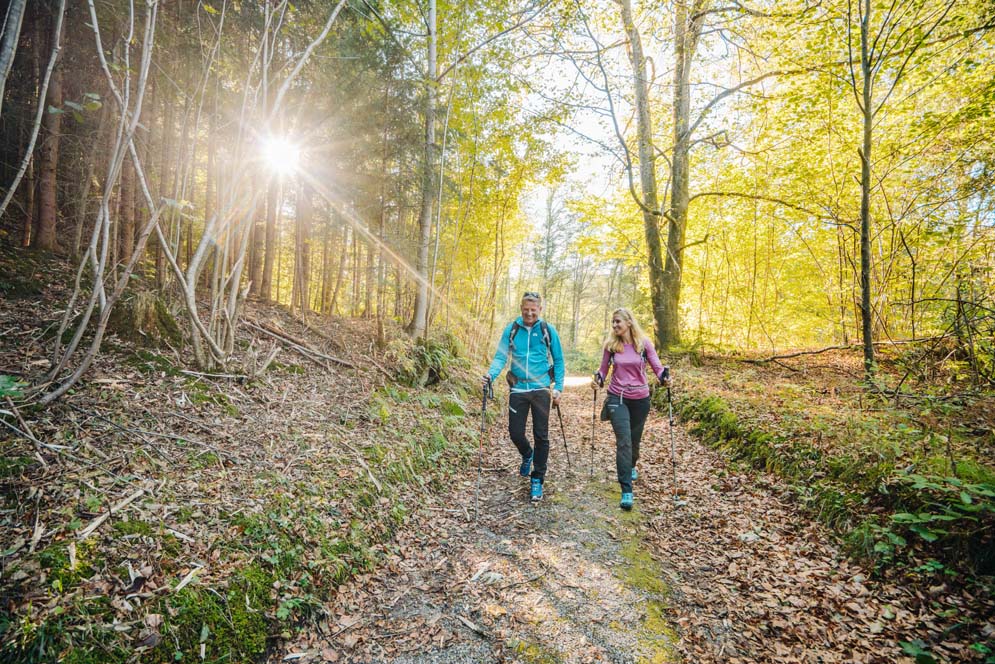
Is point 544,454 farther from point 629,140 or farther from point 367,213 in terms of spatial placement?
point 629,140

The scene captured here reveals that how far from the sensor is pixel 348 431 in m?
5.05

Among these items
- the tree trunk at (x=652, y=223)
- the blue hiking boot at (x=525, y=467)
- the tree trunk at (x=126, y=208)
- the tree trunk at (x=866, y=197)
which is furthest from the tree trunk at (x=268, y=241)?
the tree trunk at (x=866, y=197)

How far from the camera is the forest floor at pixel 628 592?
2658mm

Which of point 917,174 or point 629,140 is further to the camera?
point 629,140

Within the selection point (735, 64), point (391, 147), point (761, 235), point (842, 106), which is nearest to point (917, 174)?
point (842, 106)

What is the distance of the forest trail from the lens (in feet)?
8.78

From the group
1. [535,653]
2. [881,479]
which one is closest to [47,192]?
[535,653]

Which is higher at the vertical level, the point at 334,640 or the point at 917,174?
the point at 917,174

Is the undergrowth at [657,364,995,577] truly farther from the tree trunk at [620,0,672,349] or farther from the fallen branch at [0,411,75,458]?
the fallen branch at [0,411,75,458]

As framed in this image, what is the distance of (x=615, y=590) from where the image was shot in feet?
10.7

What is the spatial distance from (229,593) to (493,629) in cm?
180

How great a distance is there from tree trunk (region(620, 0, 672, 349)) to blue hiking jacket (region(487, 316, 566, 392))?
8.32 meters

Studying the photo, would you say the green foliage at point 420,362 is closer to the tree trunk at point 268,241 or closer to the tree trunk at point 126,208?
the tree trunk at point 268,241

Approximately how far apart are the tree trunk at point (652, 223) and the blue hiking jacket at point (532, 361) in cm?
832
